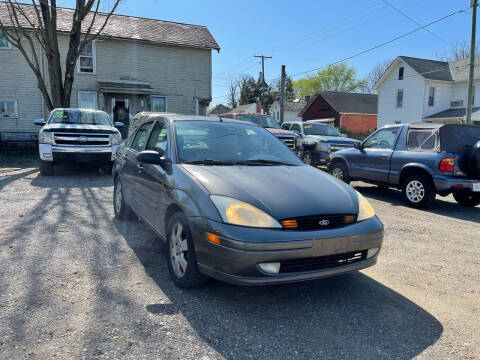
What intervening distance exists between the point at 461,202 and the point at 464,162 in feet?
4.81

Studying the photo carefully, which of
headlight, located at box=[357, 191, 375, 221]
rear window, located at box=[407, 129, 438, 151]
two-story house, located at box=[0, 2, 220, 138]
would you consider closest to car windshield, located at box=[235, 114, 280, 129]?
rear window, located at box=[407, 129, 438, 151]

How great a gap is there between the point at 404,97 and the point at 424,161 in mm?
29346

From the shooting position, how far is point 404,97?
110ft

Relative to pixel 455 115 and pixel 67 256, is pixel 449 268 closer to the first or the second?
pixel 67 256

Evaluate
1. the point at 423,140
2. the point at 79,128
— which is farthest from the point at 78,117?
the point at 423,140

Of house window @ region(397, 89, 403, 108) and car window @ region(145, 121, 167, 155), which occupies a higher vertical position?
house window @ region(397, 89, 403, 108)

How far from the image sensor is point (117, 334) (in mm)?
2732

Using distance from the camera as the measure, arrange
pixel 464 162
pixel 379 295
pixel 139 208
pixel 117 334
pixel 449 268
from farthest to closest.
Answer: pixel 464 162, pixel 139 208, pixel 449 268, pixel 379 295, pixel 117 334

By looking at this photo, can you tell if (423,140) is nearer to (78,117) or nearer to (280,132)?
(280,132)

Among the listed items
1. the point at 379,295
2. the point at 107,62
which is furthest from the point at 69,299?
the point at 107,62

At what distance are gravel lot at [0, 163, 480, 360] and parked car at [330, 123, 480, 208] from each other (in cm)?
Answer: 200

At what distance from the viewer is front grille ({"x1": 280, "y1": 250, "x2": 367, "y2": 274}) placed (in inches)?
115

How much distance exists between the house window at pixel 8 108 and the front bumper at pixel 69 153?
12.0 meters

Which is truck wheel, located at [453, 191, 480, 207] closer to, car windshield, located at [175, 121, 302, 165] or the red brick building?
car windshield, located at [175, 121, 302, 165]
